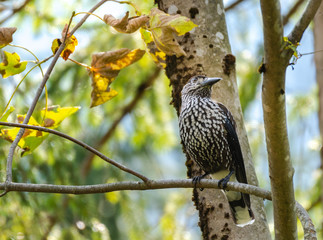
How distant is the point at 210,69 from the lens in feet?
9.96

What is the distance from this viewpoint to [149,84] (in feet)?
16.6

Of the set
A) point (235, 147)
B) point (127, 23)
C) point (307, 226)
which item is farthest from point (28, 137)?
point (307, 226)

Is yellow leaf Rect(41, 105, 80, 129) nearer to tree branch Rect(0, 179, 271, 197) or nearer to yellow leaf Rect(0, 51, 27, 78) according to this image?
yellow leaf Rect(0, 51, 27, 78)

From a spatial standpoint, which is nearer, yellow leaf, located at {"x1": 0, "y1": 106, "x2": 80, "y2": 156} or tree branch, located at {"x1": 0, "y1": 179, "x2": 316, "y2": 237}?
tree branch, located at {"x1": 0, "y1": 179, "x2": 316, "y2": 237}

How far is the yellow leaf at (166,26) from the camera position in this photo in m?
2.38

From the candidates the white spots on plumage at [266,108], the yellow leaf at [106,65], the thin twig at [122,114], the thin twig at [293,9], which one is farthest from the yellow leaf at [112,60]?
the thin twig at [293,9]

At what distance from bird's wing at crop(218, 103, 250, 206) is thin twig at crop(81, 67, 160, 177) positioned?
2.06 m

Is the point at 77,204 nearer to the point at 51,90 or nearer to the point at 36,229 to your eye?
the point at 36,229

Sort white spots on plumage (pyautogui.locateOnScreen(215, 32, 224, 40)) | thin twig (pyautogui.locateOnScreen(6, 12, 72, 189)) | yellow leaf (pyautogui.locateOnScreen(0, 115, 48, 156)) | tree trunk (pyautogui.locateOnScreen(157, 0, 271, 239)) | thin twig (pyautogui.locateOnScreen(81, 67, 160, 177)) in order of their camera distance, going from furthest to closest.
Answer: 1. thin twig (pyautogui.locateOnScreen(81, 67, 160, 177))
2. white spots on plumage (pyautogui.locateOnScreen(215, 32, 224, 40))
3. tree trunk (pyautogui.locateOnScreen(157, 0, 271, 239))
4. yellow leaf (pyautogui.locateOnScreen(0, 115, 48, 156))
5. thin twig (pyautogui.locateOnScreen(6, 12, 72, 189))

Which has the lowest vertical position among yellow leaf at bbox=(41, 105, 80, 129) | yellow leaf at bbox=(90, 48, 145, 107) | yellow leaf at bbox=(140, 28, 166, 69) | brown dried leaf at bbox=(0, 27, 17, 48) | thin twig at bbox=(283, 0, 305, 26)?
yellow leaf at bbox=(41, 105, 80, 129)

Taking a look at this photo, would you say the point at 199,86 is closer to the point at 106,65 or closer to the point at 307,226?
the point at 106,65

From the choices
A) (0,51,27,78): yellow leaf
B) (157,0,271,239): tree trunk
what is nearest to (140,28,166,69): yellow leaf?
(157,0,271,239): tree trunk

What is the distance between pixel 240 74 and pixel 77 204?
220 cm

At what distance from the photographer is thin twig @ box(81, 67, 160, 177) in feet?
16.6
